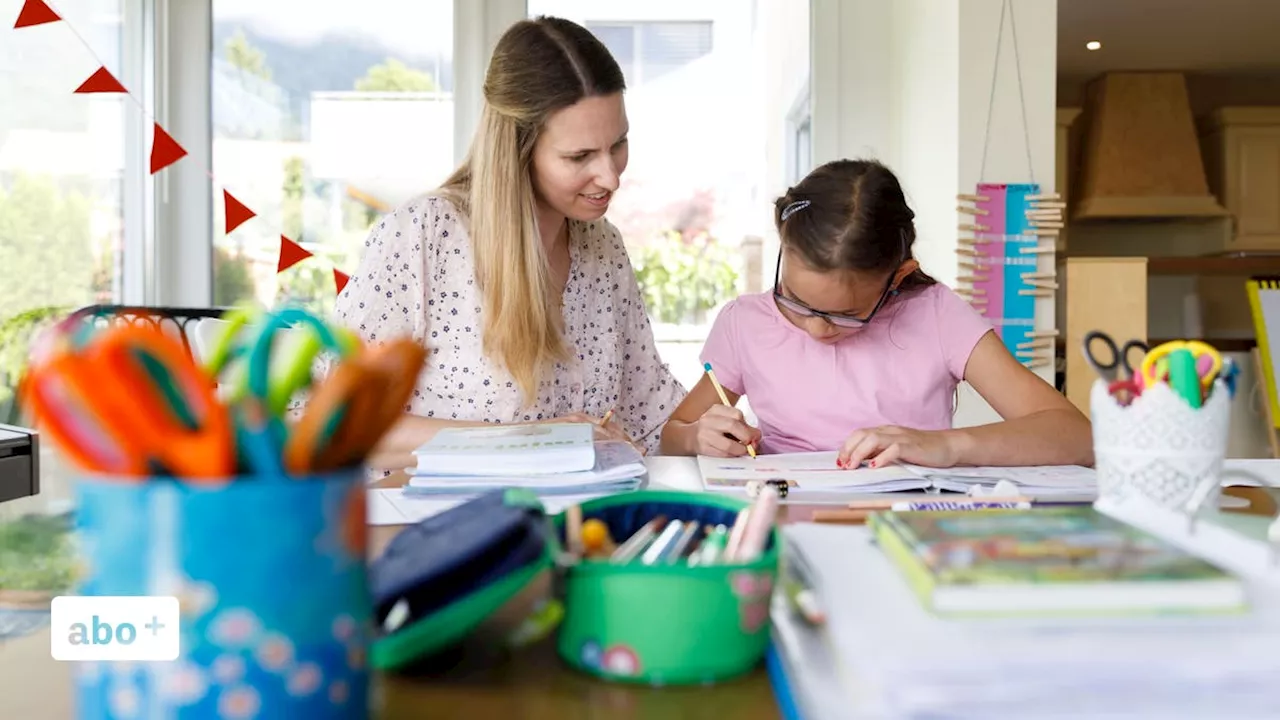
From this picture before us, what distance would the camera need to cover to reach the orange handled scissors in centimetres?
36

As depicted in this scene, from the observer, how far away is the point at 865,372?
1.66 m

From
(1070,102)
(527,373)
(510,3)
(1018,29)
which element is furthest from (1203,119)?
(527,373)

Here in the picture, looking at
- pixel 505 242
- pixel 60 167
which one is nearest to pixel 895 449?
pixel 505 242

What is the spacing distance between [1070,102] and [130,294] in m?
4.89

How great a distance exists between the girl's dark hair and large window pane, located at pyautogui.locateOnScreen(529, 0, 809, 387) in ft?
5.70

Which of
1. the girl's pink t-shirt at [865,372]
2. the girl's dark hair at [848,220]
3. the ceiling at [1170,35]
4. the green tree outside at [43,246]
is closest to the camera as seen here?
the girl's dark hair at [848,220]

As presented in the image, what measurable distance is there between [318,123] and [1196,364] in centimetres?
303

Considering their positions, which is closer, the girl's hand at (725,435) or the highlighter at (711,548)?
the highlighter at (711,548)

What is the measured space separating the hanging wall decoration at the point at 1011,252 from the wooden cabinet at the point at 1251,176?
3.38 metres

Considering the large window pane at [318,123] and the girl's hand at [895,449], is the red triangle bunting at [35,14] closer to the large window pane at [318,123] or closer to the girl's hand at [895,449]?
the large window pane at [318,123]

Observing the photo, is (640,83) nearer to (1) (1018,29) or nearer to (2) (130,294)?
(1) (1018,29)

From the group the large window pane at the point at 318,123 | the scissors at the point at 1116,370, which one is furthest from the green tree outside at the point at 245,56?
the scissors at the point at 1116,370

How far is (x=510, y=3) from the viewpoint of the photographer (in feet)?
10.8

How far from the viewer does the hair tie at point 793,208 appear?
1.51m
